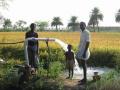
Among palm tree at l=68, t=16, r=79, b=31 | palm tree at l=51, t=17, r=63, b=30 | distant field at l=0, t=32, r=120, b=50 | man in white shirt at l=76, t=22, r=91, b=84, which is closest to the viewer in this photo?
man in white shirt at l=76, t=22, r=91, b=84

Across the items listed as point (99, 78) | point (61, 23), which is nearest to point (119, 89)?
point (99, 78)

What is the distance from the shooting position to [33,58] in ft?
44.7

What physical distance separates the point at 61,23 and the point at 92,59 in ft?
348

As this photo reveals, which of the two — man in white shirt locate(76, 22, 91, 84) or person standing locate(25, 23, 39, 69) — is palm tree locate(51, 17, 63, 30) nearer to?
person standing locate(25, 23, 39, 69)

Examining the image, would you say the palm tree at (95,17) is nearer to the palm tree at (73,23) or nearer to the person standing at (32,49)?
the palm tree at (73,23)

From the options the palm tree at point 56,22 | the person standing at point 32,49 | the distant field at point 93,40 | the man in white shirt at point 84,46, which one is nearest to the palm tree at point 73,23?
the palm tree at point 56,22

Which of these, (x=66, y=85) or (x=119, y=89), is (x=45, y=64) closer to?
(x=66, y=85)

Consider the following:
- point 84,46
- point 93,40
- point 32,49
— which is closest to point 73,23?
point 93,40

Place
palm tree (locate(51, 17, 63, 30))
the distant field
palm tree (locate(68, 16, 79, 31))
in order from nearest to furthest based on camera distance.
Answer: the distant field, palm tree (locate(51, 17, 63, 30)), palm tree (locate(68, 16, 79, 31))

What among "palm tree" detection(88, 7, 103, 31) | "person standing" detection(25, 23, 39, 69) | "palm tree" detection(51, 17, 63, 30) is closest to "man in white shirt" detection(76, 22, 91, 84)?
"person standing" detection(25, 23, 39, 69)

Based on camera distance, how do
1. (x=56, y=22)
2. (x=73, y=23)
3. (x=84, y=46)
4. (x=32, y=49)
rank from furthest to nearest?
(x=73, y=23)
(x=56, y=22)
(x=32, y=49)
(x=84, y=46)

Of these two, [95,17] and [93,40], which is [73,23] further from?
[93,40]

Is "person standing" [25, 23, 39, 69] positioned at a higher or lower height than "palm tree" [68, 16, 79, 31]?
higher

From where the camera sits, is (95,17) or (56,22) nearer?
(95,17)
